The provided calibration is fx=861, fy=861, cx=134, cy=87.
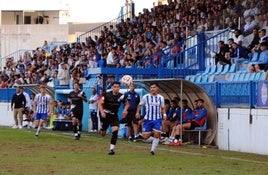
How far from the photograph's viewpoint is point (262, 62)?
1099 inches

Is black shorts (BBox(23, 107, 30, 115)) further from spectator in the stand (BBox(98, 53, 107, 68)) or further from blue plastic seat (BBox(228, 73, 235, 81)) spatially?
blue plastic seat (BBox(228, 73, 235, 81))

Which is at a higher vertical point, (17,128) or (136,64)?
(136,64)

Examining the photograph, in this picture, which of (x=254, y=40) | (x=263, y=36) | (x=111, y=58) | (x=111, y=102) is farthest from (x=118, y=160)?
(x=111, y=58)

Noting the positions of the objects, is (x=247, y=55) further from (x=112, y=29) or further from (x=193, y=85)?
(x=112, y=29)

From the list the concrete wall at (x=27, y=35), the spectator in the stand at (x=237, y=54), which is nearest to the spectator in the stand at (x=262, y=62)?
the spectator in the stand at (x=237, y=54)

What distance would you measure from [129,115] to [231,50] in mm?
4460

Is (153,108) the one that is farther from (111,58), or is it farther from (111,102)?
(111,58)

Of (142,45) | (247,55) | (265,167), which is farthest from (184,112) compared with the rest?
(142,45)

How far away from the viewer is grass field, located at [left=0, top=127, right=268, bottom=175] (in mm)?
17938

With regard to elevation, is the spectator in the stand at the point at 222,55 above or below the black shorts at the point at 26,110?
above

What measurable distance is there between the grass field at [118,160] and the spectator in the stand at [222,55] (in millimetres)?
5262

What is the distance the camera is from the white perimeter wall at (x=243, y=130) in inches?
936

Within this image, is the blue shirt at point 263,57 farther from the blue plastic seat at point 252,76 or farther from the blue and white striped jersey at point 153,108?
the blue and white striped jersey at point 153,108

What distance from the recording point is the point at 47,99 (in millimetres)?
31484
